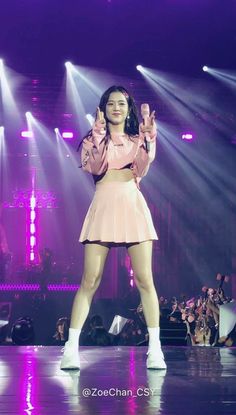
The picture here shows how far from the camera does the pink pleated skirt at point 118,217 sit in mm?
4078

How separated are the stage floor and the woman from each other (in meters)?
0.33

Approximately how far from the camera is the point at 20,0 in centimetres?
1042

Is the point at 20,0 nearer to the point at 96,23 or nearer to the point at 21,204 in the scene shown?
the point at 96,23

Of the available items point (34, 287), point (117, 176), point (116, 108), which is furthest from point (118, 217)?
point (34, 287)

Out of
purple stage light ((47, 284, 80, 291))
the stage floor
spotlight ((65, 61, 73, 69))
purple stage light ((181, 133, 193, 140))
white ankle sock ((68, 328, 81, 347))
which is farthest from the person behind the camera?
purple stage light ((47, 284, 80, 291))

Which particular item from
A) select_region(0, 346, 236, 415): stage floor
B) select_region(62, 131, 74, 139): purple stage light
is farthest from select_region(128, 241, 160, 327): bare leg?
select_region(62, 131, 74, 139): purple stage light

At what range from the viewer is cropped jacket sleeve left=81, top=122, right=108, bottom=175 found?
161 inches

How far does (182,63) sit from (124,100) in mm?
8598

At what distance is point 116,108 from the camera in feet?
14.1

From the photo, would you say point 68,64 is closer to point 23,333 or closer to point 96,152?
point 23,333

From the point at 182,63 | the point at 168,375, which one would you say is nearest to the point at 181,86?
the point at 182,63

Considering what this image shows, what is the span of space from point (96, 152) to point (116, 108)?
1.20ft

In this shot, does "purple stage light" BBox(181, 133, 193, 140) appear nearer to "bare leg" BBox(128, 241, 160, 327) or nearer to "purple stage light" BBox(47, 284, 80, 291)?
"purple stage light" BBox(47, 284, 80, 291)

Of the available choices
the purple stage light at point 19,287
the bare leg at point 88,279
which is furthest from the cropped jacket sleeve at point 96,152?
the purple stage light at point 19,287
